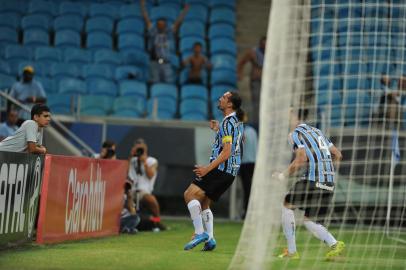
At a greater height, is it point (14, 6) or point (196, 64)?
point (14, 6)

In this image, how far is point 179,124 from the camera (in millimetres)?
18422

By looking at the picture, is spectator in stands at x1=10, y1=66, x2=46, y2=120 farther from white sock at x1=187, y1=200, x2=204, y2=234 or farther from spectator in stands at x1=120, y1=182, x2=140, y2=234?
white sock at x1=187, y1=200, x2=204, y2=234

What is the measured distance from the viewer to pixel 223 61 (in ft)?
68.2

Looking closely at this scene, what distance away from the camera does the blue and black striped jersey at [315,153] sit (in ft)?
32.4

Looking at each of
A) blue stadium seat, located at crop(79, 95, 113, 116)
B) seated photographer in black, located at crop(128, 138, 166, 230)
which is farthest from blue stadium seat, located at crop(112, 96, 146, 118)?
seated photographer in black, located at crop(128, 138, 166, 230)

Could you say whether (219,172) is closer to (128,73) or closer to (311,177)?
(311,177)

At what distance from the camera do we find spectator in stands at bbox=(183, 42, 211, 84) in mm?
19688

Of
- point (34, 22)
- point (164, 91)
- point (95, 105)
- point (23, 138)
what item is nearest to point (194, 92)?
point (164, 91)

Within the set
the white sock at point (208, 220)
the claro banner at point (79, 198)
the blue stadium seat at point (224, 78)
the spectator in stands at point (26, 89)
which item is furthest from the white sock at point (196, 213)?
the blue stadium seat at point (224, 78)

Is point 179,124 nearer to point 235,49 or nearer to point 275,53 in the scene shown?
point 235,49

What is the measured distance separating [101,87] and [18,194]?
1001cm

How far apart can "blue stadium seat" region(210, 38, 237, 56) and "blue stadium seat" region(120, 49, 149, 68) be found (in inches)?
65.9

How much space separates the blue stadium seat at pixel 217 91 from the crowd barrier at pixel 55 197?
607cm

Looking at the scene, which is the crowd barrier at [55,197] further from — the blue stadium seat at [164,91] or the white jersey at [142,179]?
the blue stadium seat at [164,91]
